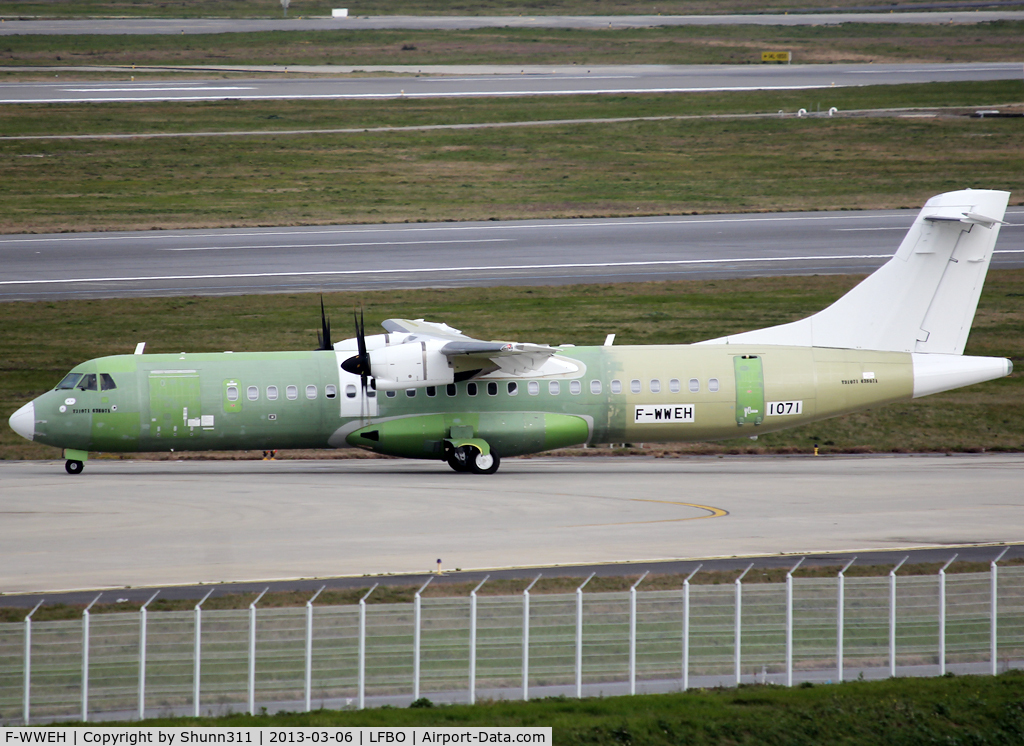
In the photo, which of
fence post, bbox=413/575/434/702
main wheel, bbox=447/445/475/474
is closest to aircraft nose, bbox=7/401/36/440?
main wheel, bbox=447/445/475/474

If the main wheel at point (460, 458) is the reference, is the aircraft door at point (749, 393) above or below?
above

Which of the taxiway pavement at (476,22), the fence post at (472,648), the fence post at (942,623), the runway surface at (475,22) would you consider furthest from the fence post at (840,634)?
the runway surface at (475,22)

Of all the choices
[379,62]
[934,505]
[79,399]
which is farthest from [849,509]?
[379,62]

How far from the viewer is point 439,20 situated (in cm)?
12331

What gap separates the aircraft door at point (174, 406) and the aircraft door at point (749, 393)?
1545 cm

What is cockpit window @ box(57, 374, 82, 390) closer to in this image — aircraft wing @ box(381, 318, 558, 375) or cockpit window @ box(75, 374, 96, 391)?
cockpit window @ box(75, 374, 96, 391)

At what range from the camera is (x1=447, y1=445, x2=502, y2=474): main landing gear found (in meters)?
33.7

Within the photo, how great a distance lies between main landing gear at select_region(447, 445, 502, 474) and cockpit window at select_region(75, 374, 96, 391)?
403 inches

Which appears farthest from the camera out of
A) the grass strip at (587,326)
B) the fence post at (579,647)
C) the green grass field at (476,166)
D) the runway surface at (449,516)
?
the green grass field at (476,166)

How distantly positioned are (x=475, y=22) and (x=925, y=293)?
95616mm

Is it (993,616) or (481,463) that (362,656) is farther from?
(481,463)

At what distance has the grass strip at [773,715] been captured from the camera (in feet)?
51.1

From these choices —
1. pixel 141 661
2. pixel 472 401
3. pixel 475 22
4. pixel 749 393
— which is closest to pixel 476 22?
pixel 475 22

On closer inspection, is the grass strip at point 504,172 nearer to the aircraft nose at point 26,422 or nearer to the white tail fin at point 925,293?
the aircraft nose at point 26,422
